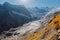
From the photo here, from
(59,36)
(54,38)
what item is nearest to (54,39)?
(54,38)

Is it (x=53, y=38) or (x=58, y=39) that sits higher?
(x=53, y=38)

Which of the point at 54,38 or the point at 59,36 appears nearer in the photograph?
the point at 59,36

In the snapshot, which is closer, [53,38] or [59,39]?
[59,39]

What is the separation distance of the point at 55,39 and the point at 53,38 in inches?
44.6

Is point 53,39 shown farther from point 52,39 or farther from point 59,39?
point 59,39

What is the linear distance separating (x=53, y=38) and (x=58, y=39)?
4848mm

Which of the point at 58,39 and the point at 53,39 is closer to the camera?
the point at 58,39

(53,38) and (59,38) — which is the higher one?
(53,38)

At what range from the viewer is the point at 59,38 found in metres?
37.6

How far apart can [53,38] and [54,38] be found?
0.48 meters

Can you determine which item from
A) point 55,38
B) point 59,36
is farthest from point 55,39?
point 59,36

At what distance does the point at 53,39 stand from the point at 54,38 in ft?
1.98

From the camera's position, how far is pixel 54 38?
4244cm

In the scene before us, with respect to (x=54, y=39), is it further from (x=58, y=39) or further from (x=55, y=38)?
(x=58, y=39)
